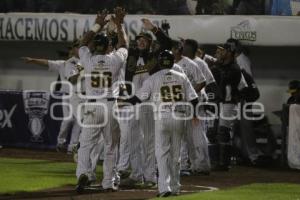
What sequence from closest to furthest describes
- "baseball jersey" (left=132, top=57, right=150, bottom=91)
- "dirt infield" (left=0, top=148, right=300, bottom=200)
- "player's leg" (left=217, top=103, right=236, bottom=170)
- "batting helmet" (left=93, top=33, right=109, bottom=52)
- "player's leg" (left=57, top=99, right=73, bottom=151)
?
"dirt infield" (left=0, top=148, right=300, bottom=200)
"batting helmet" (left=93, top=33, right=109, bottom=52)
"baseball jersey" (left=132, top=57, right=150, bottom=91)
"player's leg" (left=217, top=103, right=236, bottom=170)
"player's leg" (left=57, top=99, right=73, bottom=151)

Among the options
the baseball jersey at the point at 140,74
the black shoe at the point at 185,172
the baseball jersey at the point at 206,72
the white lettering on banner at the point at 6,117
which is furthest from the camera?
the white lettering on banner at the point at 6,117

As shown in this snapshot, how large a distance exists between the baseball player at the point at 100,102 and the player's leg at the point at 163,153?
104 cm

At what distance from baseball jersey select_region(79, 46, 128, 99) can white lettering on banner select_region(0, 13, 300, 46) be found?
552 centimetres

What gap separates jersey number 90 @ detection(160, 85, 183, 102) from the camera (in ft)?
38.0

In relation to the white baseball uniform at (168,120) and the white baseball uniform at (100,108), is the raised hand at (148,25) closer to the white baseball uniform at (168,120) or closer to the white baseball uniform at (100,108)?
the white baseball uniform at (100,108)

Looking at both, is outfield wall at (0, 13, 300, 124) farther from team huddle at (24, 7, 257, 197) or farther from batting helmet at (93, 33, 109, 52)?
batting helmet at (93, 33, 109, 52)

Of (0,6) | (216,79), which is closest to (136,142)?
(216,79)

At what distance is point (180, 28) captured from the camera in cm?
1830

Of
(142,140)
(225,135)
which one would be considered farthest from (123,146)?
(225,135)

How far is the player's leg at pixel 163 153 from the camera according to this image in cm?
1145

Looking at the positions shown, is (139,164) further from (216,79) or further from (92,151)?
(216,79)

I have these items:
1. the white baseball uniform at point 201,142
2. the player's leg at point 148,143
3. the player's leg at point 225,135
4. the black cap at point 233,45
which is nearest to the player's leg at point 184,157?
the white baseball uniform at point 201,142

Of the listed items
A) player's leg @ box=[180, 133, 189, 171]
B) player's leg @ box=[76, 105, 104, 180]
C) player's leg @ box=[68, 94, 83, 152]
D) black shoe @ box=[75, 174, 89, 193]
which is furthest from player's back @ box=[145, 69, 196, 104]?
player's leg @ box=[68, 94, 83, 152]

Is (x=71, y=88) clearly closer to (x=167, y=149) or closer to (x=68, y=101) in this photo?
(x=68, y=101)
